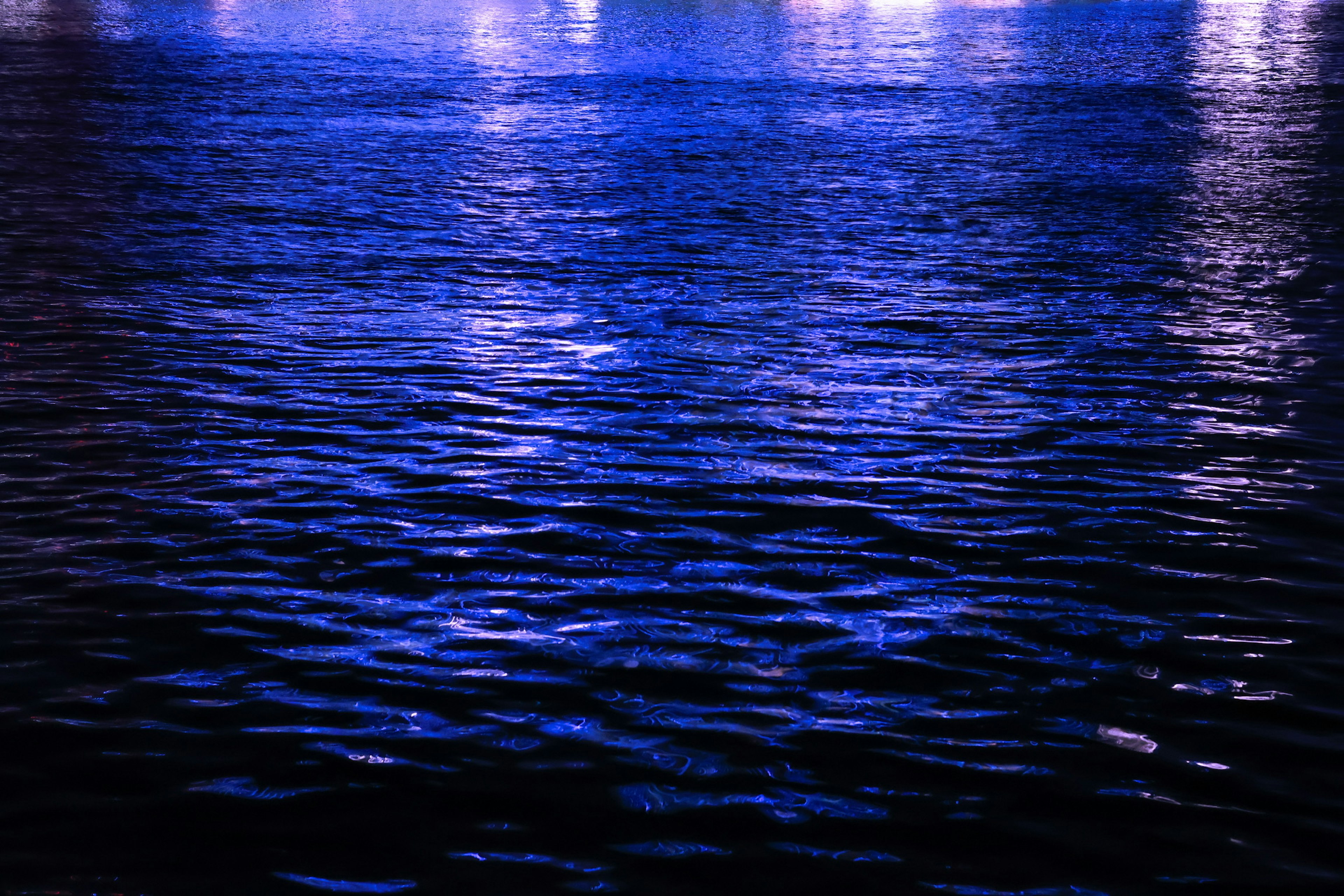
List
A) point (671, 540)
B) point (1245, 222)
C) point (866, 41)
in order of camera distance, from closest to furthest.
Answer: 1. point (671, 540)
2. point (1245, 222)
3. point (866, 41)

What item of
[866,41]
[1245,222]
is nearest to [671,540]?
[1245,222]

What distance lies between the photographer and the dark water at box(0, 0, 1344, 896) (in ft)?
18.9

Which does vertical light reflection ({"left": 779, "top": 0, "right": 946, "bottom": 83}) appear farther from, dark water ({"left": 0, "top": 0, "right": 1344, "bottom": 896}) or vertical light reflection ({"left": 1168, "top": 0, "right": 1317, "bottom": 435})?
dark water ({"left": 0, "top": 0, "right": 1344, "bottom": 896})

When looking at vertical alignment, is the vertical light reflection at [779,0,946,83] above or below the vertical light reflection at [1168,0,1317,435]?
above

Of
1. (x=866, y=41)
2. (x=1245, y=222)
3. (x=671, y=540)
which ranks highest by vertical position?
(x=866, y=41)

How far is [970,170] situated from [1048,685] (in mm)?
18744

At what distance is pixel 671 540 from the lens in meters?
8.64

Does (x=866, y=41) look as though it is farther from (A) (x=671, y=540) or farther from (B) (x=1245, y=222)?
(A) (x=671, y=540)

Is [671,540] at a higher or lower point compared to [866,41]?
lower

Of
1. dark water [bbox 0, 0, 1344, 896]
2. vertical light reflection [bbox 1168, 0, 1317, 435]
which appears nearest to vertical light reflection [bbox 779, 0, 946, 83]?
vertical light reflection [bbox 1168, 0, 1317, 435]

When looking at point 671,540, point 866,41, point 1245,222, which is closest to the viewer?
point 671,540

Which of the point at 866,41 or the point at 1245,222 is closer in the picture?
the point at 1245,222

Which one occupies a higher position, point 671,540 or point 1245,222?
point 1245,222

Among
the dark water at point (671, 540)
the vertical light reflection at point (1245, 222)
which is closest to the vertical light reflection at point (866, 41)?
the vertical light reflection at point (1245, 222)
